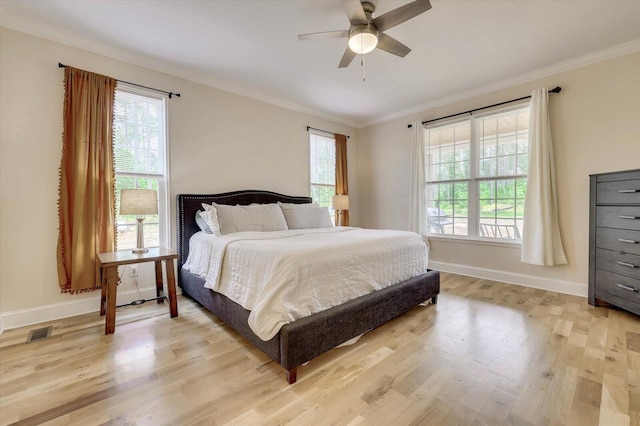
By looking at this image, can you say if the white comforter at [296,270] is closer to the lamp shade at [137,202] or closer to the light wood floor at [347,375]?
the light wood floor at [347,375]

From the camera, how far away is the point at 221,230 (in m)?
2.97

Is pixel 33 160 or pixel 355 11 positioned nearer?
pixel 355 11

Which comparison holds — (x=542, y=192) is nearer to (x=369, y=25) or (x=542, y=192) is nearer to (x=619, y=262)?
(x=619, y=262)

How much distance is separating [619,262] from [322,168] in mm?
3890

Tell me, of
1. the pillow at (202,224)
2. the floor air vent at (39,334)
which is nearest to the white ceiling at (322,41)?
the pillow at (202,224)

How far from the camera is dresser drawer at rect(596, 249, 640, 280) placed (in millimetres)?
2439

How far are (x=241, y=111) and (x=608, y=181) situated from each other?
4233 millimetres

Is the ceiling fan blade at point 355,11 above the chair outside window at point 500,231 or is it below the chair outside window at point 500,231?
above

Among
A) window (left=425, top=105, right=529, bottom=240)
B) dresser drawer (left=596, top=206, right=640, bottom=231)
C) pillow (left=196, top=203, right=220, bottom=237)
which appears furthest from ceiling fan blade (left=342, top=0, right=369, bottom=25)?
dresser drawer (left=596, top=206, right=640, bottom=231)

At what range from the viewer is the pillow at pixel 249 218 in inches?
119

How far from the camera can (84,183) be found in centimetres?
262

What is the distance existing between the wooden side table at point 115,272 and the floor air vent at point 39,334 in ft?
1.26

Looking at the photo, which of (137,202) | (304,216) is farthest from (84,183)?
(304,216)

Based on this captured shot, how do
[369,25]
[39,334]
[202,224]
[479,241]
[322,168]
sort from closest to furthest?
[369,25]
[39,334]
[202,224]
[479,241]
[322,168]
